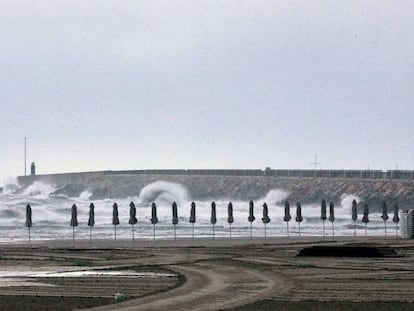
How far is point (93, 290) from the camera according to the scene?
38.6m

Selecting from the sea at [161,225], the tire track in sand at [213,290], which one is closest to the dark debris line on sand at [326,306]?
the tire track in sand at [213,290]

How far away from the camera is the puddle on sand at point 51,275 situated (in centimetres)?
4241

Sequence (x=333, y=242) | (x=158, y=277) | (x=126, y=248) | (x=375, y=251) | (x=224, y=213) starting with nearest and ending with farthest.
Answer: (x=158, y=277) < (x=375, y=251) < (x=126, y=248) < (x=333, y=242) < (x=224, y=213)

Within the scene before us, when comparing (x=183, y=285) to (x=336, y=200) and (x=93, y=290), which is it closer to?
(x=93, y=290)

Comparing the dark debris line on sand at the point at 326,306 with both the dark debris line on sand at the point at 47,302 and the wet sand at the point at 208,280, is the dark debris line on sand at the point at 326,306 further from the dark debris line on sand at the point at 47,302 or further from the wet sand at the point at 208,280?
the dark debris line on sand at the point at 47,302

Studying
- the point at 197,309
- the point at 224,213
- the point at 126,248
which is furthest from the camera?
the point at 224,213

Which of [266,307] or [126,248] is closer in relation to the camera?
[266,307]

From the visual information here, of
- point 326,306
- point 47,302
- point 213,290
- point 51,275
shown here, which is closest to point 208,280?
point 213,290

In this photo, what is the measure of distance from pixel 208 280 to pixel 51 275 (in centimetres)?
627

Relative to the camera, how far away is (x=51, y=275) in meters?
45.3

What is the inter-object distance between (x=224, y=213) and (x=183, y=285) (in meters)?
104

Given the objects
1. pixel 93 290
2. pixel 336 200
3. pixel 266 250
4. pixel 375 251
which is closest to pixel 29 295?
pixel 93 290

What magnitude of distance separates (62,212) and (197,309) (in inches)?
3964

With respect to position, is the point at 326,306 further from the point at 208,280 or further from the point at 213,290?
the point at 208,280
